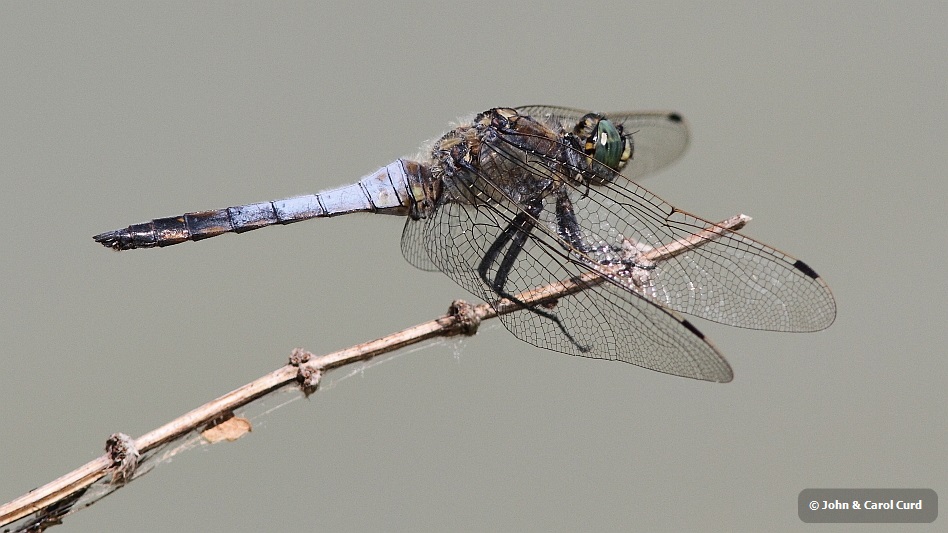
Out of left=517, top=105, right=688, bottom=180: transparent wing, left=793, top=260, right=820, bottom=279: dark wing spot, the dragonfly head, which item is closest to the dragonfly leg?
the dragonfly head

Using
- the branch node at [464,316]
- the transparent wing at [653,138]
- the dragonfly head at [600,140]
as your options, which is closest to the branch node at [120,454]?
the branch node at [464,316]

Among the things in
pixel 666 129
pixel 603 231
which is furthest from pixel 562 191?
pixel 666 129

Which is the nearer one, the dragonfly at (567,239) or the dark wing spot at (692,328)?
the dark wing spot at (692,328)

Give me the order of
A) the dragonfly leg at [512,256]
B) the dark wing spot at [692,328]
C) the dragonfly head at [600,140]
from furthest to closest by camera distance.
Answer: the dragonfly head at [600,140] < the dragonfly leg at [512,256] < the dark wing spot at [692,328]

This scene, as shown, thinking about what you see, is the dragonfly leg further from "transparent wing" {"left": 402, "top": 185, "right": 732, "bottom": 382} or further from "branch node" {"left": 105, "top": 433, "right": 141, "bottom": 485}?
"branch node" {"left": 105, "top": 433, "right": 141, "bottom": 485}

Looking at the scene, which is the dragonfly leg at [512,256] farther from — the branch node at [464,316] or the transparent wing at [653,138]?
the transparent wing at [653,138]

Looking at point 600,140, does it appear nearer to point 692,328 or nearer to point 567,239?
point 567,239

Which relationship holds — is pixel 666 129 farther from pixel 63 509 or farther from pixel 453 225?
pixel 63 509
